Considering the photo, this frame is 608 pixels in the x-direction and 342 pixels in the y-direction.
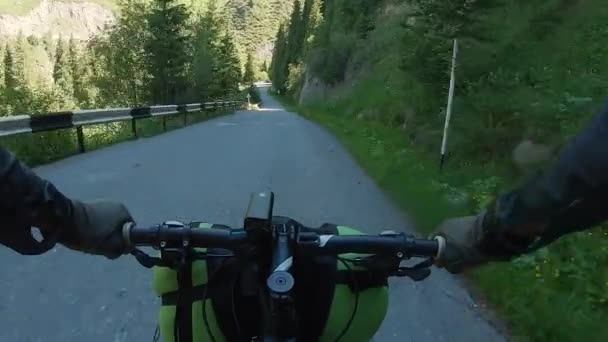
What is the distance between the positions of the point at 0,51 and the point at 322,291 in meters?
104

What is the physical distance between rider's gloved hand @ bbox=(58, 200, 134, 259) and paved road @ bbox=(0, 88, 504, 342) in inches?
82.8

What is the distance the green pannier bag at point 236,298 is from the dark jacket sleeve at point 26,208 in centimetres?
36

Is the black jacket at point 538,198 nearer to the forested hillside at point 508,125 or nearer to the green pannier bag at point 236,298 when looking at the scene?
the green pannier bag at point 236,298

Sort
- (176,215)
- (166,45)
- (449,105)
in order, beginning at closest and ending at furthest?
(176,215) < (449,105) < (166,45)

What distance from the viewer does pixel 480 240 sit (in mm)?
1327

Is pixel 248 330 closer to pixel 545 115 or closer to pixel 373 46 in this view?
pixel 545 115

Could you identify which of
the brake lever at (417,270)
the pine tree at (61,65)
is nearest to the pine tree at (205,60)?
the pine tree at (61,65)

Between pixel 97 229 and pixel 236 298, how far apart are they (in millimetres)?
398

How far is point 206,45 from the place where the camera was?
46000 millimetres

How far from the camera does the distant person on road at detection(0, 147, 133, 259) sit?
1141 mm

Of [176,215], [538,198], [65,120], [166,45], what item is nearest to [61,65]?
[166,45]

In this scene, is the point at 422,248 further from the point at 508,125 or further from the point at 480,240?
the point at 508,125

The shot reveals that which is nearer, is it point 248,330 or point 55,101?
point 248,330

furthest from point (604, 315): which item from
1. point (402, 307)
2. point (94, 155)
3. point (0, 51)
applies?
point (0, 51)
